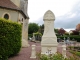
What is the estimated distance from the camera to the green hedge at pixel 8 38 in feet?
37.2

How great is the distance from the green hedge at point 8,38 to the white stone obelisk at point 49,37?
2.47 m

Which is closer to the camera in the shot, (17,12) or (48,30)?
(48,30)

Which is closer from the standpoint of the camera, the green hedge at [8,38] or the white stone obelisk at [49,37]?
the green hedge at [8,38]

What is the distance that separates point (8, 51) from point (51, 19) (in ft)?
16.0

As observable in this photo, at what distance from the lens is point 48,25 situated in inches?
556

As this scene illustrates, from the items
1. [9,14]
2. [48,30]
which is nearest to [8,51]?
[48,30]

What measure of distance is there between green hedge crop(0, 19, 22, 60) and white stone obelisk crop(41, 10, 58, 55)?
2.47 m

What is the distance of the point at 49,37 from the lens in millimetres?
13992

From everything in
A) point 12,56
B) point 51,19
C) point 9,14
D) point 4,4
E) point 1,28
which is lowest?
point 12,56

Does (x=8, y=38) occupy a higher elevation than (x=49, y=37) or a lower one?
lower

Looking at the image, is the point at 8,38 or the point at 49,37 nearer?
the point at 8,38

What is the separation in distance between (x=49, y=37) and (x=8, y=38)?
3.86m

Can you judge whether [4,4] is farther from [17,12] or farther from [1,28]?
[1,28]

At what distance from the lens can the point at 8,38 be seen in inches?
477
